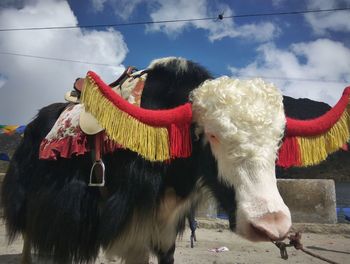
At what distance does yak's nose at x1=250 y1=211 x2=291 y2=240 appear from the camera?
54.0 inches

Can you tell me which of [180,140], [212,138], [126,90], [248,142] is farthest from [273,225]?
[126,90]

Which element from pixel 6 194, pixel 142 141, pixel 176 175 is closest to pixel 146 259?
pixel 176 175

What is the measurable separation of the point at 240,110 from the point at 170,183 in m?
0.61

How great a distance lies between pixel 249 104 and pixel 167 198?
703 millimetres

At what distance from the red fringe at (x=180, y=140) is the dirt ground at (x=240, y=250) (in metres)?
1.65

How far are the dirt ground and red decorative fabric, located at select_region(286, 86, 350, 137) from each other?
1547mm

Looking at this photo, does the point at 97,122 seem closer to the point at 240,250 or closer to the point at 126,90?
the point at 126,90

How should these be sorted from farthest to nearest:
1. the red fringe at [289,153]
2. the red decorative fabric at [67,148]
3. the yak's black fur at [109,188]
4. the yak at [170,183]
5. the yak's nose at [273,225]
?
the red decorative fabric at [67,148] → the yak's black fur at [109,188] → the red fringe at [289,153] → the yak at [170,183] → the yak's nose at [273,225]

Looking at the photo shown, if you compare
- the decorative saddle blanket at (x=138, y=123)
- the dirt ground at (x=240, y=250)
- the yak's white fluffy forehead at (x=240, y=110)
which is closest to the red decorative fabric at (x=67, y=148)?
the decorative saddle blanket at (x=138, y=123)

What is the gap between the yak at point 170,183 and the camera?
1519 millimetres

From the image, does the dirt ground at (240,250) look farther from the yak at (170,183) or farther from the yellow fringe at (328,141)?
the yellow fringe at (328,141)

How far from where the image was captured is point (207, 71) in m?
2.23

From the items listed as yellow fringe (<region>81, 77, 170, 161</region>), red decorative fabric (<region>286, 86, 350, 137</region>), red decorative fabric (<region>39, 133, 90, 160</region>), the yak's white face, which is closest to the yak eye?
the yak's white face

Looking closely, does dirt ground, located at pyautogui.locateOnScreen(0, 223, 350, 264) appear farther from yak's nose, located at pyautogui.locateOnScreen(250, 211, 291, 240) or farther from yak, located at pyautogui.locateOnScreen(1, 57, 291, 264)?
yak's nose, located at pyautogui.locateOnScreen(250, 211, 291, 240)
